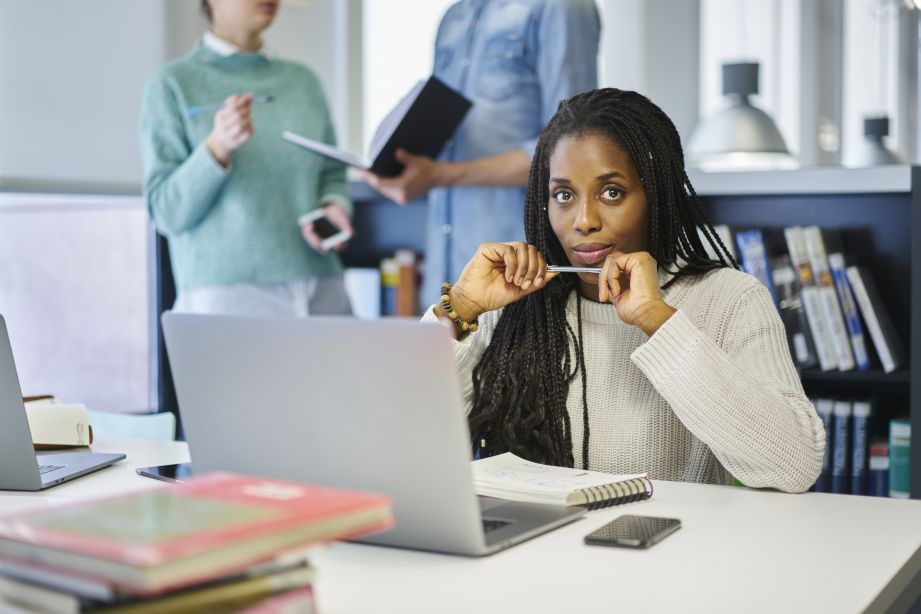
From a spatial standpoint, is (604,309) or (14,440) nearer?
(14,440)

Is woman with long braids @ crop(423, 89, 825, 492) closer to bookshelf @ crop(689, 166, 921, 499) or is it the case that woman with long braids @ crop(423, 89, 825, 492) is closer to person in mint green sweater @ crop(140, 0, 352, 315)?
bookshelf @ crop(689, 166, 921, 499)

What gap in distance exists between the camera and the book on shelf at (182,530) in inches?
25.5

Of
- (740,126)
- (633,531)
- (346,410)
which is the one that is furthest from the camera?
(740,126)

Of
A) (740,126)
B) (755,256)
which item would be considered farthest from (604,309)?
(740,126)

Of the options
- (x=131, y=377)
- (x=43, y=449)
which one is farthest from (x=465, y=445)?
(x=131, y=377)

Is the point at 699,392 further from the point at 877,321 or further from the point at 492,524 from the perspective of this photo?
the point at 877,321

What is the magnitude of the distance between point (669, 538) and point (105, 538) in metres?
0.62

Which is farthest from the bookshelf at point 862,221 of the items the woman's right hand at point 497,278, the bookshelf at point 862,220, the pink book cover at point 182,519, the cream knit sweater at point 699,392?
the pink book cover at point 182,519

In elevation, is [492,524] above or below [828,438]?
above

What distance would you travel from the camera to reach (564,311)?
1.67 metres

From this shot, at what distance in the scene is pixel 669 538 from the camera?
1117 mm

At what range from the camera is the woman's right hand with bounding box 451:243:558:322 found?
1.61 meters

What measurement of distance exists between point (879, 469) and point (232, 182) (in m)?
1.58

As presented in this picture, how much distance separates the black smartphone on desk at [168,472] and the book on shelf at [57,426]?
0.71ft
